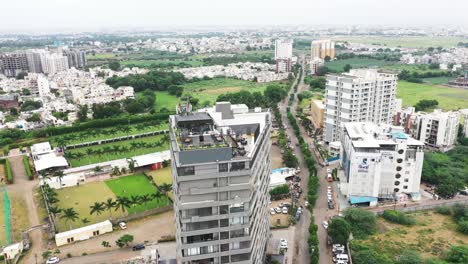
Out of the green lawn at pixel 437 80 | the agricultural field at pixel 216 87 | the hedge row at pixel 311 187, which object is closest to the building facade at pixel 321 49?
the green lawn at pixel 437 80

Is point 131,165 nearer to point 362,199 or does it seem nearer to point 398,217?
point 362,199

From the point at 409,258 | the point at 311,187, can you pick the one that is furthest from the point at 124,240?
the point at 409,258

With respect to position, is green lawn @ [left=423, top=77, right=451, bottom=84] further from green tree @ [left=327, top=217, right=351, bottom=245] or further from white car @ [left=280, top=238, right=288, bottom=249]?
white car @ [left=280, top=238, right=288, bottom=249]

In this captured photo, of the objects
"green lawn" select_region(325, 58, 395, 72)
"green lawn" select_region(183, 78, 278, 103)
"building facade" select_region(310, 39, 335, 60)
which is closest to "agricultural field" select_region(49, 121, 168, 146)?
"green lawn" select_region(183, 78, 278, 103)

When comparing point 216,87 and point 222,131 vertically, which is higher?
point 222,131

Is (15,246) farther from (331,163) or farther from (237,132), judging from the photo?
(331,163)

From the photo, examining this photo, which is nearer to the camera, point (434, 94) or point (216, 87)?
point (434, 94)

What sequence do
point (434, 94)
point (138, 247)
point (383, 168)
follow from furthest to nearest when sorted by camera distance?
point (434, 94) < point (383, 168) < point (138, 247)

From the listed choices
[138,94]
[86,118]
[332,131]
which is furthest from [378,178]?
[138,94]
